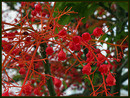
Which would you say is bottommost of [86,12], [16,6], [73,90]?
[73,90]

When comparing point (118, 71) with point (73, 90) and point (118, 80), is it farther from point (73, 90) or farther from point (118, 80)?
point (73, 90)

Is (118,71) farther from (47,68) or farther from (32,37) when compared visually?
(32,37)

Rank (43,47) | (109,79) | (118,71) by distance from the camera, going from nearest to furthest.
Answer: (109,79) → (43,47) → (118,71)

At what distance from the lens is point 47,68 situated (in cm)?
63

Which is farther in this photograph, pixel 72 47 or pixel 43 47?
pixel 43 47

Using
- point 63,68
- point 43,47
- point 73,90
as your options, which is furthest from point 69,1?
point 73,90

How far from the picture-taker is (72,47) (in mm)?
477

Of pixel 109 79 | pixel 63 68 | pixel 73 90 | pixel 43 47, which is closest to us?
pixel 109 79

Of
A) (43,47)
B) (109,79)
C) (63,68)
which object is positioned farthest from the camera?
(63,68)

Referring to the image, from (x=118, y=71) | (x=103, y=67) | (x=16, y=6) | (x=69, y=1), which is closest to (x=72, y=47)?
(x=103, y=67)

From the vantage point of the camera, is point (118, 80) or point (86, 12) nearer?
point (86, 12)

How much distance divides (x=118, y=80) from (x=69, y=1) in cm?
60

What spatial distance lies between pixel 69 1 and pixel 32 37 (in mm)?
251

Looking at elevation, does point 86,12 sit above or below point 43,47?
above
